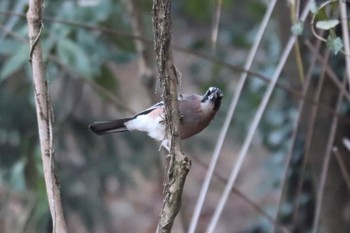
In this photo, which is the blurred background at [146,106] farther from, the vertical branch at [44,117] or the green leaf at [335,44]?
the vertical branch at [44,117]

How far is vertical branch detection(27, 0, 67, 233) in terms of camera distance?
5.86ft

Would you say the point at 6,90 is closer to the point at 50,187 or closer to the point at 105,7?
the point at 105,7

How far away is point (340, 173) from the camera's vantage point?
3434mm

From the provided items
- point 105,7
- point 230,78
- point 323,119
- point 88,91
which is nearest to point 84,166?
point 88,91

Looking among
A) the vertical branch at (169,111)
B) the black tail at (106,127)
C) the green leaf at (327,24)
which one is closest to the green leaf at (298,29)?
the green leaf at (327,24)

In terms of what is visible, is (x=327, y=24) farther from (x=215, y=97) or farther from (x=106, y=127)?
(x=106, y=127)

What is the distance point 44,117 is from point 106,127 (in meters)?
0.54

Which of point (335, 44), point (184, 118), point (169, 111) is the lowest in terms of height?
point (169, 111)

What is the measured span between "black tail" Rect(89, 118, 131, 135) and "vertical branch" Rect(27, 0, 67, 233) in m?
0.47

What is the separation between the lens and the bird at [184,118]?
207cm

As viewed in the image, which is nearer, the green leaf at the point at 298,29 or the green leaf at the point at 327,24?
the green leaf at the point at 327,24

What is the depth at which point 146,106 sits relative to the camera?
4305 millimetres

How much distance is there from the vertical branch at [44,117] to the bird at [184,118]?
24cm

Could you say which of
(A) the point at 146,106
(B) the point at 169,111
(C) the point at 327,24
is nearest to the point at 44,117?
(B) the point at 169,111
